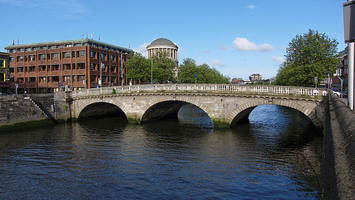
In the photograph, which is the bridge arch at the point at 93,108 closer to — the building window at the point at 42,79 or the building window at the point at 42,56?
the building window at the point at 42,79

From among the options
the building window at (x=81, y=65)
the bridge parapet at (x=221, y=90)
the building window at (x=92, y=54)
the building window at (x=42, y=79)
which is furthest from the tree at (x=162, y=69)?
the bridge parapet at (x=221, y=90)

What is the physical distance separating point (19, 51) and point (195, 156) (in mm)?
76880

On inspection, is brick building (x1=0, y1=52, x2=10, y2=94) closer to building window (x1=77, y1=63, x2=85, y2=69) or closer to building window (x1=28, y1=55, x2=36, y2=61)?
building window (x1=28, y1=55, x2=36, y2=61)

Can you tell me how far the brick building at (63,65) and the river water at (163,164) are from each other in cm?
3923

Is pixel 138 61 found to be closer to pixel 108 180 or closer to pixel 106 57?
pixel 106 57

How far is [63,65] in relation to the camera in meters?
74.1

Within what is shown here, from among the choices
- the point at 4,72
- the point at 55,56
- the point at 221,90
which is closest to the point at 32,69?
the point at 4,72

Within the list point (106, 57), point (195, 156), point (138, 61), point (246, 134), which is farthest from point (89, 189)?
point (106, 57)

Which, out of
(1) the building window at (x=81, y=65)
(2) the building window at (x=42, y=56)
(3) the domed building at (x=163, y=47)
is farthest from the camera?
(3) the domed building at (x=163, y=47)

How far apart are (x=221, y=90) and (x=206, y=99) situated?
222 cm

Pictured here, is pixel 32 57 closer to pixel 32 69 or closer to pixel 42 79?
pixel 32 69

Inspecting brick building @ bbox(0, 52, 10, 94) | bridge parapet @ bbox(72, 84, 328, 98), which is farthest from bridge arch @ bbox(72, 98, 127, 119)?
brick building @ bbox(0, 52, 10, 94)

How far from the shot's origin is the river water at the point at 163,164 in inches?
622

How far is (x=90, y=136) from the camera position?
33.4 m
